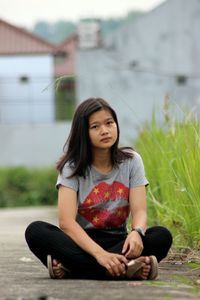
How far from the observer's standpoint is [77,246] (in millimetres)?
5371

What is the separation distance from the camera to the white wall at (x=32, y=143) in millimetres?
35750

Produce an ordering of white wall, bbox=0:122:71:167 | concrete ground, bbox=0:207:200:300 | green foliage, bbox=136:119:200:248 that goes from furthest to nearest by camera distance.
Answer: white wall, bbox=0:122:71:167, green foliage, bbox=136:119:200:248, concrete ground, bbox=0:207:200:300

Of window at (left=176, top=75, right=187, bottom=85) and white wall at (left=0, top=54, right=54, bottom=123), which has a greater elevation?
window at (left=176, top=75, right=187, bottom=85)

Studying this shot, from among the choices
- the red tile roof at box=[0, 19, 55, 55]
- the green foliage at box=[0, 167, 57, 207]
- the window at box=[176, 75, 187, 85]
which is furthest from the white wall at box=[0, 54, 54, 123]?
the red tile roof at box=[0, 19, 55, 55]

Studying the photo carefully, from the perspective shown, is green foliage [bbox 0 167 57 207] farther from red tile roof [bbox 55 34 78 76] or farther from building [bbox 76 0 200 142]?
red tile roof [bbox 55 34 78 76]

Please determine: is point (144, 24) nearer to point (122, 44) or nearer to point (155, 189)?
point (122, 44)

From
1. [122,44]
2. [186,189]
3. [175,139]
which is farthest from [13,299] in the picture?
[122,44]

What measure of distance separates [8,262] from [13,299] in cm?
193

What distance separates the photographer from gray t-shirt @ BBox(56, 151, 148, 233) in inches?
215

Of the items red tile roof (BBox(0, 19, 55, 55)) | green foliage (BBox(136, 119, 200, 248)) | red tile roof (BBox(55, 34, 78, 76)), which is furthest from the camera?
red tile roof (BBox(55, 34, 78, 76))

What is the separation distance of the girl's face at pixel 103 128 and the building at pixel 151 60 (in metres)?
24.8

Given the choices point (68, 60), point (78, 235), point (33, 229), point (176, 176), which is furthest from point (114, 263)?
point (68, 60)

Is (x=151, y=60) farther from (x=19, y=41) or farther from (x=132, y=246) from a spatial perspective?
(x=132, y=246)

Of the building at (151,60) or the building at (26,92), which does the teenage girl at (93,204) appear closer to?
the building at (151,60)
